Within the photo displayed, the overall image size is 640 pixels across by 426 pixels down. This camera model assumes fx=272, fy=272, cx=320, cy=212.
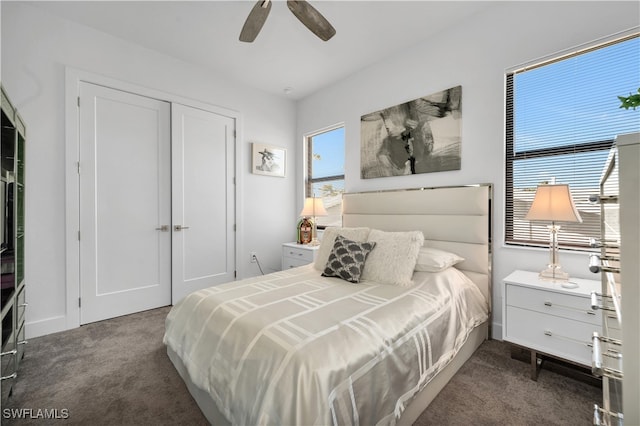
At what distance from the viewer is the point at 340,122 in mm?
3623

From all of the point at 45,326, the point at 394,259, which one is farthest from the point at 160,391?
the point at 394,259

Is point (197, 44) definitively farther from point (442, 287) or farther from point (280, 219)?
point (442, 287)

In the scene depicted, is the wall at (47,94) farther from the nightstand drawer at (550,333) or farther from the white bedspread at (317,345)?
the nightstand drawer at (550,333)

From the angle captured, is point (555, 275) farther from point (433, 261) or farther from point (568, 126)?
point (568, 126)

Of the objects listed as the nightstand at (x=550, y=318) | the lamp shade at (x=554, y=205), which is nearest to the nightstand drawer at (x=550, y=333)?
the nightstand at (x=550, y=318)

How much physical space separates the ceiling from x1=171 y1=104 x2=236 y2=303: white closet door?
0.70m

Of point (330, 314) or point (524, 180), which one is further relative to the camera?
point (524, 180)

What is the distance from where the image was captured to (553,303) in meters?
1.72

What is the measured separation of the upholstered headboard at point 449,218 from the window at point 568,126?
8.8 inches

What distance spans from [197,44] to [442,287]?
10.8 feet

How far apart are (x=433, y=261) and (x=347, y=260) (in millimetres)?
669

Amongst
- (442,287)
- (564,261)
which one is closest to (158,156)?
→ (442,287)

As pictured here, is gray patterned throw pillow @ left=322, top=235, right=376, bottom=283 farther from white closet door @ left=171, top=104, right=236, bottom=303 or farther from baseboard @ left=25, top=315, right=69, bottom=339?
baseboard @ left=25, top=315, right=69, bottom=339

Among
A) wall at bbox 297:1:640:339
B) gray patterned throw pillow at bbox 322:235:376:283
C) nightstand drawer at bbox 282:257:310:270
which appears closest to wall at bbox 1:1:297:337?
nightstand drawer at bbox 282:257:310:270
